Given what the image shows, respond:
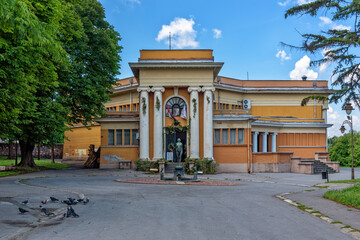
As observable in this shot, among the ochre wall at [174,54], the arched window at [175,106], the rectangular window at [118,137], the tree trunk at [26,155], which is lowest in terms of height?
the tree trunk at [26,155]

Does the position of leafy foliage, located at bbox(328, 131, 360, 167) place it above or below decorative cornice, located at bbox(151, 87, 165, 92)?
below

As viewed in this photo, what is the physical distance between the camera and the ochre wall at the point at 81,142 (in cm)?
4594

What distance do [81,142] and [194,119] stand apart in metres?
22.6

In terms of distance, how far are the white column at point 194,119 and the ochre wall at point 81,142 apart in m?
18.3

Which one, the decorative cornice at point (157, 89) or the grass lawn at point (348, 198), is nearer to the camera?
the grass lawn at point (348, 198)

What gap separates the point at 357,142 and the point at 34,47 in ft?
238

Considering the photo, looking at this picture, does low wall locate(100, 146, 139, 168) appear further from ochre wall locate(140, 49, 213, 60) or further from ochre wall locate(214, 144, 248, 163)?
ochre wall locate(140, 49, 213, 60)

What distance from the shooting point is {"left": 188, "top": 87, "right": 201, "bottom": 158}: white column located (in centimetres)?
3073

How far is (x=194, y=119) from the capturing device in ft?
101

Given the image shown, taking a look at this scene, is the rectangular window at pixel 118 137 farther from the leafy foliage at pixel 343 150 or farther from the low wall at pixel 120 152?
the leafy foliage at pixel 343 150

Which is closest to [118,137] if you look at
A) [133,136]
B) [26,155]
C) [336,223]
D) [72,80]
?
[133,136]

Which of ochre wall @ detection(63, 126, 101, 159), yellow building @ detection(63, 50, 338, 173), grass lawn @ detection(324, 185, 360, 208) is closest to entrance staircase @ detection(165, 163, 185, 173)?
yellow building @ detection(63, 50, 338, 173)

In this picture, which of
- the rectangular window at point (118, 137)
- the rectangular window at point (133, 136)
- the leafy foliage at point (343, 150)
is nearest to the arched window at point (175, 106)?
the rectangular window at point (133, 136)

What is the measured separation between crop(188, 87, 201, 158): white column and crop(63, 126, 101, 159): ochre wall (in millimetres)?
18272
